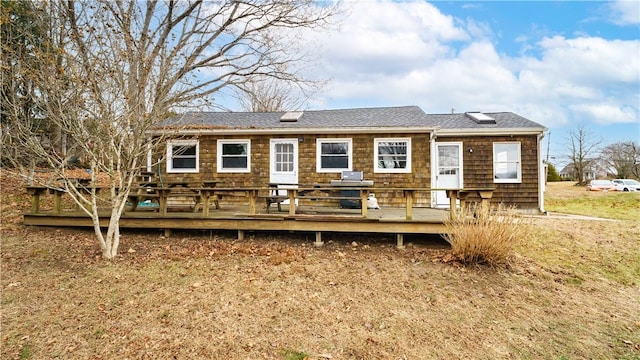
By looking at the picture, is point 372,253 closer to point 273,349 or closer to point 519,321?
point 519,321

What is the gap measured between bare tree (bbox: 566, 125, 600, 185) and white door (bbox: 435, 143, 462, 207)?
94.7 feet

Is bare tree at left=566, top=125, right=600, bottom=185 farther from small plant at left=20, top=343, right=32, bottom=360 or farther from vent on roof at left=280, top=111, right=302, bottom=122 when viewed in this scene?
small plant at left=20, top=343, right=32, bottom=360

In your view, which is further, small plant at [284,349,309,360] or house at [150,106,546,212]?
house at [150,106,546,212]

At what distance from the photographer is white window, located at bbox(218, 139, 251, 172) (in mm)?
10070

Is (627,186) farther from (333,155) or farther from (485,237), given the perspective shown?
(485,237)

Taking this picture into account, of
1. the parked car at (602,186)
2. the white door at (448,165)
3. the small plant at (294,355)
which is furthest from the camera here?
the parked car at (602,186)

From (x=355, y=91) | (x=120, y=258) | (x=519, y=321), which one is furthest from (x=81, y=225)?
(x=355, y=91)

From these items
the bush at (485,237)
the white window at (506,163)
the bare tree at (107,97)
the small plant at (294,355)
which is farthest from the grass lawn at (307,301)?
the white window at (506,163)

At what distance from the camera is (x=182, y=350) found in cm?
315

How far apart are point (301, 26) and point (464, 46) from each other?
6.63 m

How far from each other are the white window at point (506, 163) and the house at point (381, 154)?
3 centimetres

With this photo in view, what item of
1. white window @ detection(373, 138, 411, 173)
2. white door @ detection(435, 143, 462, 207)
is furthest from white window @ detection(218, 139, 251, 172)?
white door @ detection(435, 143, 462, 207)

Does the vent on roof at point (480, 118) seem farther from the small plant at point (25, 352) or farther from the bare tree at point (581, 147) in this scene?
the bare tree at point (581, 147)

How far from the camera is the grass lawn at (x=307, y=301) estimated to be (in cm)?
329
